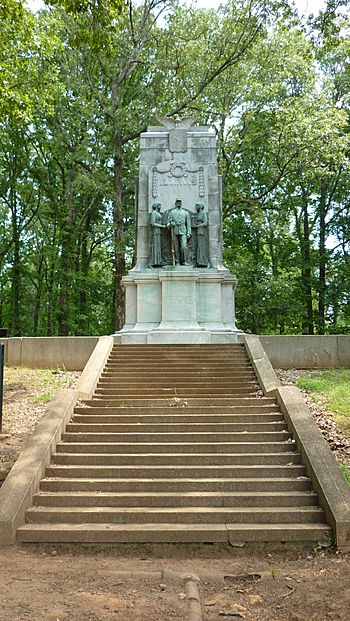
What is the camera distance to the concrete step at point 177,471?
7.27m

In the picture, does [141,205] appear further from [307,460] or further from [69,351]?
[307,460]

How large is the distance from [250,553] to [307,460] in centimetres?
179

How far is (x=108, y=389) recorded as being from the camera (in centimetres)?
1080

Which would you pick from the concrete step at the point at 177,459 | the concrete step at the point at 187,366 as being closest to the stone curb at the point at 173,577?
the concrete step at the point at 177,459

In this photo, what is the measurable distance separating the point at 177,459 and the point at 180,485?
2.20ft

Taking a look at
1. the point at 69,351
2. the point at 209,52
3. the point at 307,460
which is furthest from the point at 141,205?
the point at 307,460

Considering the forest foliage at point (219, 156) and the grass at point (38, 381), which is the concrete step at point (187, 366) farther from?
the forest foliage at point (219, 156)

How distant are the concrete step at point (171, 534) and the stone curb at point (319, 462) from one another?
0.70ft

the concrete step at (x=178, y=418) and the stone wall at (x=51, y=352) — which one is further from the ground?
the stone wall at (x=51, y=352)

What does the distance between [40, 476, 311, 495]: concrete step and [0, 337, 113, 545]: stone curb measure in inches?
12.0

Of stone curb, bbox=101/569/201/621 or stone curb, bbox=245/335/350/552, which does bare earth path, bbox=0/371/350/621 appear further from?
stone curb, bbox=245/335/350/552

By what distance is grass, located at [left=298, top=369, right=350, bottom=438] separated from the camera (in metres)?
9.31

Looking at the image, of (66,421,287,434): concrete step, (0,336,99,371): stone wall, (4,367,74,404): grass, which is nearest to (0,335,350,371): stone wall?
(0,336,99,371): stone wall

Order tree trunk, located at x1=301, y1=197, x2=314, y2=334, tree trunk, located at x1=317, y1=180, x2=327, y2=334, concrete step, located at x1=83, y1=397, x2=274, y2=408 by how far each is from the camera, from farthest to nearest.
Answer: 1. tree trunk, located at x1=301, y1=197, x2=314, y2=334
2. tree trunk, located at x1=317, y1=180, x2=327, y2=334
3. concrete step, located at x1=83, y1=397, x2=274, y2=408
